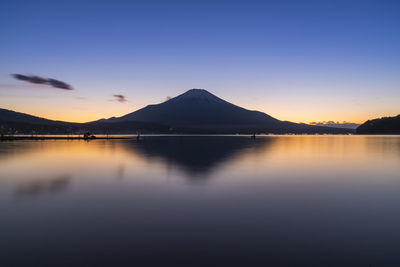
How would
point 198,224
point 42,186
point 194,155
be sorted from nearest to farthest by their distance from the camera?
point 198,224 → point 42,186 → point 194,155

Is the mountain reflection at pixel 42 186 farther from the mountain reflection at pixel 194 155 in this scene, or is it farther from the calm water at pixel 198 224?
the mountain reflection at pixel 194 155

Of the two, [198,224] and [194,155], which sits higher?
[198,224]

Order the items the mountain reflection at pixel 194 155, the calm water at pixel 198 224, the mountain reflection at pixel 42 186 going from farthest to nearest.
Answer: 1. the mountain reflection at pixel 194 155
2. the mountain reflection at pixel 42 186
3. the calm water at pixel 198 224

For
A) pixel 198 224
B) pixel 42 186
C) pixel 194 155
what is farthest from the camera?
pixel 194 155

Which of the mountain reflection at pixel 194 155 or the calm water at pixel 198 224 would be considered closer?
the calm water at pixel 198 224

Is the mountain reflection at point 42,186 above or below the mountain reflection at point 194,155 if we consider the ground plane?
above

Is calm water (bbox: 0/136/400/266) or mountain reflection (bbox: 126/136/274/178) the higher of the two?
calm water (bbox: 0/136/400/266)

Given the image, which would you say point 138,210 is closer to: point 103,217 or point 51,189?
point 103,217

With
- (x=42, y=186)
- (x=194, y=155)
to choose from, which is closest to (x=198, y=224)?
(x=42, y=186)

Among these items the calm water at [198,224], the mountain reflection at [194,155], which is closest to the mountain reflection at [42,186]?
the calm water at [198,224]

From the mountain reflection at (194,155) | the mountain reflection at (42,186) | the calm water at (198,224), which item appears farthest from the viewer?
the mountain reflection at (194,155)

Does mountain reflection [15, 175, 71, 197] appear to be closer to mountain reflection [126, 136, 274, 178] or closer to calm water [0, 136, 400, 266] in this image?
calm water [0, 136, 400, 266]

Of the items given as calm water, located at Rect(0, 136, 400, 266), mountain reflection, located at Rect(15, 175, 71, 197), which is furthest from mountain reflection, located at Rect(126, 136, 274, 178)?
mountain reflection, located at Rect(15, 175, 71, 197)

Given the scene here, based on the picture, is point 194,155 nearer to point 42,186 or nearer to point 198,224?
point 42,186
